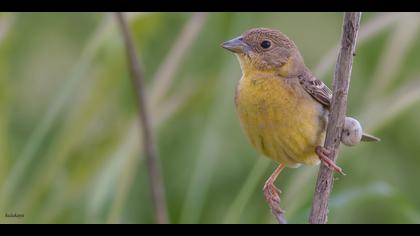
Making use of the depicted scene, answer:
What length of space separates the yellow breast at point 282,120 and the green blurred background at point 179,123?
0.97 feet

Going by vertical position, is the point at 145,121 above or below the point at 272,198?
above

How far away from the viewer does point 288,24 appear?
4.99 meters

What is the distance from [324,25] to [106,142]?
1.84 metres

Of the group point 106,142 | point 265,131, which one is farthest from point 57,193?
point 265,131

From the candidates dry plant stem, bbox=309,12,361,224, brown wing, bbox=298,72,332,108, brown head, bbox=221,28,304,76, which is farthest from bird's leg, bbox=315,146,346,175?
brown head, bbox=221,28,304,76

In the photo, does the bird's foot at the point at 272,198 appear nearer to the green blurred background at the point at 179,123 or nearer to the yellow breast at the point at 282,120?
the yellow breast at the point at 282,120

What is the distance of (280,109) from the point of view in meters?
2.88

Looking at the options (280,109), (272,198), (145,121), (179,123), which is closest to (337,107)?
(272,198)

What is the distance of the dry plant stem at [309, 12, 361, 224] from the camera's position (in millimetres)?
2189

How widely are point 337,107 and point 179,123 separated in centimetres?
213

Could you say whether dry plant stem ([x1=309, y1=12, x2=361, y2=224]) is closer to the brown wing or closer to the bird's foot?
the bird's foot

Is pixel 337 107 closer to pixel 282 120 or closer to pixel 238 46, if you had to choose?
pixel 282 120
